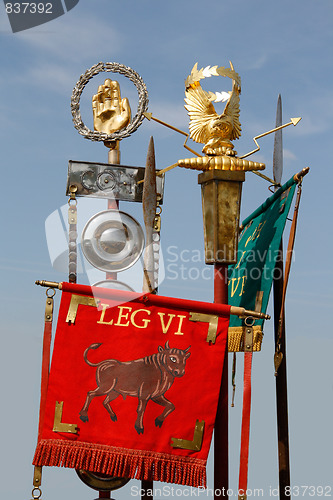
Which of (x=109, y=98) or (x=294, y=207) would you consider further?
(x=109, y=98)

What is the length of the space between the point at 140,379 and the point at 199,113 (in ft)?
8.18

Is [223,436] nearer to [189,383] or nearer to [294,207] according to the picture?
[189,383]

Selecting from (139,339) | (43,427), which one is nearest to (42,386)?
(43,427)

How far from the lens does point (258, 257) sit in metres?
7.76

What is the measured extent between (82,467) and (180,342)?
128 centimetres

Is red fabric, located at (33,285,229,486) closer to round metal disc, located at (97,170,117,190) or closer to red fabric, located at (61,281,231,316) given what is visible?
red fabric, located at (61,281,231,316)

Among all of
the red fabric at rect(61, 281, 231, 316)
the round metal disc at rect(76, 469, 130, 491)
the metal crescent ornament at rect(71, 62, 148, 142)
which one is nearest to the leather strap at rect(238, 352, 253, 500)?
the red fabric at rect(61, 281, 231, 316)

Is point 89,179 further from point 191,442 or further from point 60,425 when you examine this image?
point 191,442

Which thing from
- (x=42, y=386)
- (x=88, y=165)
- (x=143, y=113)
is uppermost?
(x=143, y=113)

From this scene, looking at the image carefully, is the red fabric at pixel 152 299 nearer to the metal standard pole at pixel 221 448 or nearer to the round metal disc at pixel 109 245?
the round metal disc at pixel 109 245

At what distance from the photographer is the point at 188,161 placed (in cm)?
769

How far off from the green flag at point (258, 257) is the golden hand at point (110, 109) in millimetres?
1520

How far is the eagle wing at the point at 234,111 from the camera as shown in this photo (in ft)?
25.9

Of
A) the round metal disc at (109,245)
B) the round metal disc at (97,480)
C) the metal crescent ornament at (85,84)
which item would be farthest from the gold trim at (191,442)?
the metal crescent ornament at (85,84)
